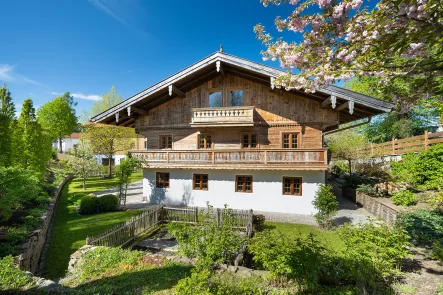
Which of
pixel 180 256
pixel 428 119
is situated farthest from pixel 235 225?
pixel 428 119

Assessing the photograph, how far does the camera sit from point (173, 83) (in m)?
16.0

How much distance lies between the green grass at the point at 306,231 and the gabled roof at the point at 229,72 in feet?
26.8

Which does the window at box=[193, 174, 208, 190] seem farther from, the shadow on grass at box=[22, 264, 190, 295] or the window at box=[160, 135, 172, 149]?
the shadow on grass at box=[22, 264, 190, 295]

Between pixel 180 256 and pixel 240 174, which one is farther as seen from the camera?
pixel 240 174

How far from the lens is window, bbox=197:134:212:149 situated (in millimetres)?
17316

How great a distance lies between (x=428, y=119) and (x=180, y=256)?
3634cm

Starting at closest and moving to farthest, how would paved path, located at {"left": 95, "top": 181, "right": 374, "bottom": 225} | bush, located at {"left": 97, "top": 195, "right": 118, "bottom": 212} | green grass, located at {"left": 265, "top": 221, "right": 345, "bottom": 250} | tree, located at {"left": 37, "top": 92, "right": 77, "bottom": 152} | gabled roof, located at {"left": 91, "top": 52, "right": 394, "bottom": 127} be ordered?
green grass, located at {"left": 265, "top": 221, "right": 345, "bottom": 250}, paved path, located at {"left": 95, "top": 181, "right": 374, "bottom": 225}, gabled roof, located at {"left": 91, "top": 52, "right": 394, "bottom": 127}, bush, located at {"left": 97, "top": 195, "right": 118, "bottom": 212}, tree, located at {"left": 37, "top": 92, "right": 77, "bottom": 152}

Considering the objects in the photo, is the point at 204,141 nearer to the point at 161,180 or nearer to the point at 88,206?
the point at 161,180

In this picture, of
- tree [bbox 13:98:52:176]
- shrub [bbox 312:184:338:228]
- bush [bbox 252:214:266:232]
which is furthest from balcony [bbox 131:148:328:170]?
tree [bbox 13:98:52:176]

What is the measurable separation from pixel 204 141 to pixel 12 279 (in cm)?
1320

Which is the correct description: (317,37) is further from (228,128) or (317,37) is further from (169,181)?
(169,181)

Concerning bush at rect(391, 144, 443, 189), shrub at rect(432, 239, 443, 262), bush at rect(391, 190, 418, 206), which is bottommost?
shrub at rect(432, 239, 443, 262)

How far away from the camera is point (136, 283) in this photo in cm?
576

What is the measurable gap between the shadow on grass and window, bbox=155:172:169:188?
36.4ft
